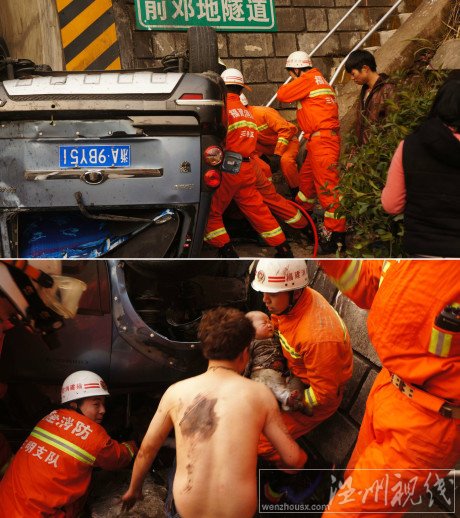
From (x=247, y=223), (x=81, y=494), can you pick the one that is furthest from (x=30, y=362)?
(x=247, y=223)

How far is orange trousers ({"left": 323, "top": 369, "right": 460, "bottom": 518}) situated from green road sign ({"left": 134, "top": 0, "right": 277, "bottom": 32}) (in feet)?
11.9

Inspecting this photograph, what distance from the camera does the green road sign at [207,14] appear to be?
4.84 m

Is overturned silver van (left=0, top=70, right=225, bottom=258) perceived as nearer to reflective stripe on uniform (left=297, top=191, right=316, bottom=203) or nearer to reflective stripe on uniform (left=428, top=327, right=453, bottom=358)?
reflective stripe on uniform (left=428, top=327, right=453, bottom=358)

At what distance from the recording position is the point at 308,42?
5.44 metres

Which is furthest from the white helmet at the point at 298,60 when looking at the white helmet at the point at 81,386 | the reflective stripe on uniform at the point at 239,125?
the white helmet at the point at 81,386

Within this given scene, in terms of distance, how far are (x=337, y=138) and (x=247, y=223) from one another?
2.47ft

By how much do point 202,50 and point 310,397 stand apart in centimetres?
178

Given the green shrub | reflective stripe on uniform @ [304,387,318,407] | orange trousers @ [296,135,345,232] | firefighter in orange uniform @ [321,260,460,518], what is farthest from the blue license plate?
orange trousers @ [296,135,345,232]

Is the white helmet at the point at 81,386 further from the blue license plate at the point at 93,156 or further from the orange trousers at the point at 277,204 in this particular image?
the orange trousers at the point at 277,204

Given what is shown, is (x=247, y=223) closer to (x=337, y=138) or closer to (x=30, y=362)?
(x=337, y=138)

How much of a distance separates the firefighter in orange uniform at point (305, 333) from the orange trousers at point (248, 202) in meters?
1.92

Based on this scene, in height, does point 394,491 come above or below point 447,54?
below

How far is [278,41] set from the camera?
5.37 metres

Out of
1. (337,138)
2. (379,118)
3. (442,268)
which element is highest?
(442,268)
